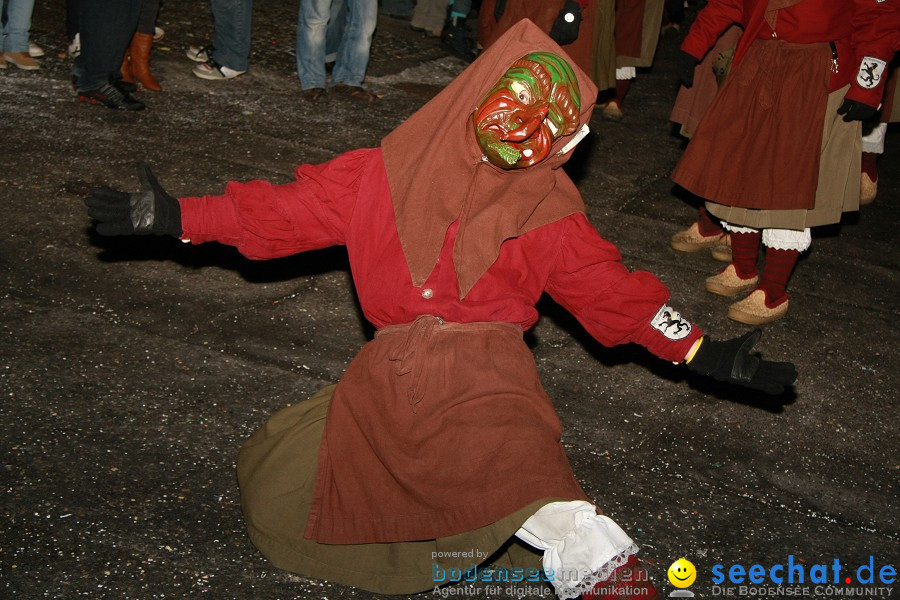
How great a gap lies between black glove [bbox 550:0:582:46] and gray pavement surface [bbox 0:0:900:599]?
1.16m

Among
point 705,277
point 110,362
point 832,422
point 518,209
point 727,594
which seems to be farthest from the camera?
point 705,277

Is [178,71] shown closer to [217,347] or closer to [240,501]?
[217,347]

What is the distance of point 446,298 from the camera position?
311cm

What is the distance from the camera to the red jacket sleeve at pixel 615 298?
3.17m

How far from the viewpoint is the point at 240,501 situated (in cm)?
369

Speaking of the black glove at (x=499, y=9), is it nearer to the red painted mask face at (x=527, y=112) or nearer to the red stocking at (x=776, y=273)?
the red stocking at (x=776, y=273)

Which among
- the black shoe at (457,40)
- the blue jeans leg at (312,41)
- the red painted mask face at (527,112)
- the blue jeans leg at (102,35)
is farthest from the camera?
the black shoe at (457,40)

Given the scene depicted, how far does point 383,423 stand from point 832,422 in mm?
2678

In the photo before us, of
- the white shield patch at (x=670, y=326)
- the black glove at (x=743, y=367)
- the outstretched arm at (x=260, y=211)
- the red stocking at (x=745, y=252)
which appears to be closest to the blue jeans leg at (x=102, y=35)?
the outstretched arm at (x=260, y=211)

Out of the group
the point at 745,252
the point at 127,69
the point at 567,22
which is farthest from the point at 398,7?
the point at 745,252

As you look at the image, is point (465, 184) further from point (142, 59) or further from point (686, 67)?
point (142, 59)

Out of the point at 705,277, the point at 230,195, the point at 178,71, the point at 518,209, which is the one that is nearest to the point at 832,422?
the point at 705,277

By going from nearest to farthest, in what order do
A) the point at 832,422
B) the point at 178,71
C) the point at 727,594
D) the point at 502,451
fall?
the point at 502,451
the point at 727,594
the point at 832,422
the point at 178,71

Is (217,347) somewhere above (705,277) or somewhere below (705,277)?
below
